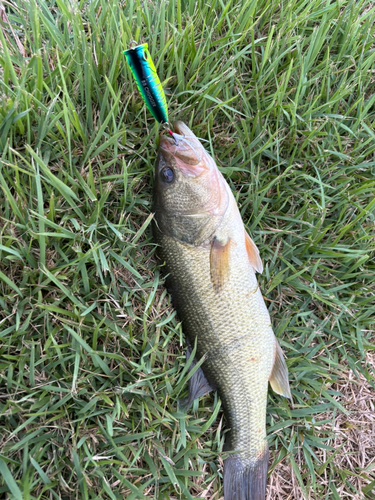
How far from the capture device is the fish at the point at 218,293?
82.7 inches

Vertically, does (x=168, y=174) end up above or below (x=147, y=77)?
below

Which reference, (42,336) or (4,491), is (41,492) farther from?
(42,336)

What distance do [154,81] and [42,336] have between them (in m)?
1.64

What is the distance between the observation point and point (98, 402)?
2.10m

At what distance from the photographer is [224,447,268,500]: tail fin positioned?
7.30 ft

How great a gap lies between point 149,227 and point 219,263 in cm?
56

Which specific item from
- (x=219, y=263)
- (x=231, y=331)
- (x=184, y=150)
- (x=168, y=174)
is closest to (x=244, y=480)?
(x=231, y=331)

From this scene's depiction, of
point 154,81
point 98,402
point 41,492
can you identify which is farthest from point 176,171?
point 41,492

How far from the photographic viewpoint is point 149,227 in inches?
91.1

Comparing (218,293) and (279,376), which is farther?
(279,376)

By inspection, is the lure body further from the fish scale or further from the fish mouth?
the fish scale

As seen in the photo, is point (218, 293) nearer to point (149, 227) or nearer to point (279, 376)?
point (149, 227)

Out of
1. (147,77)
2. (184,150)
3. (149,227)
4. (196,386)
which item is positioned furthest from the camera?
(149,227)

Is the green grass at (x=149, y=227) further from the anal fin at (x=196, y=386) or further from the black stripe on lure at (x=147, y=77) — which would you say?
the black stripe on lure at (x=147, y=77)
